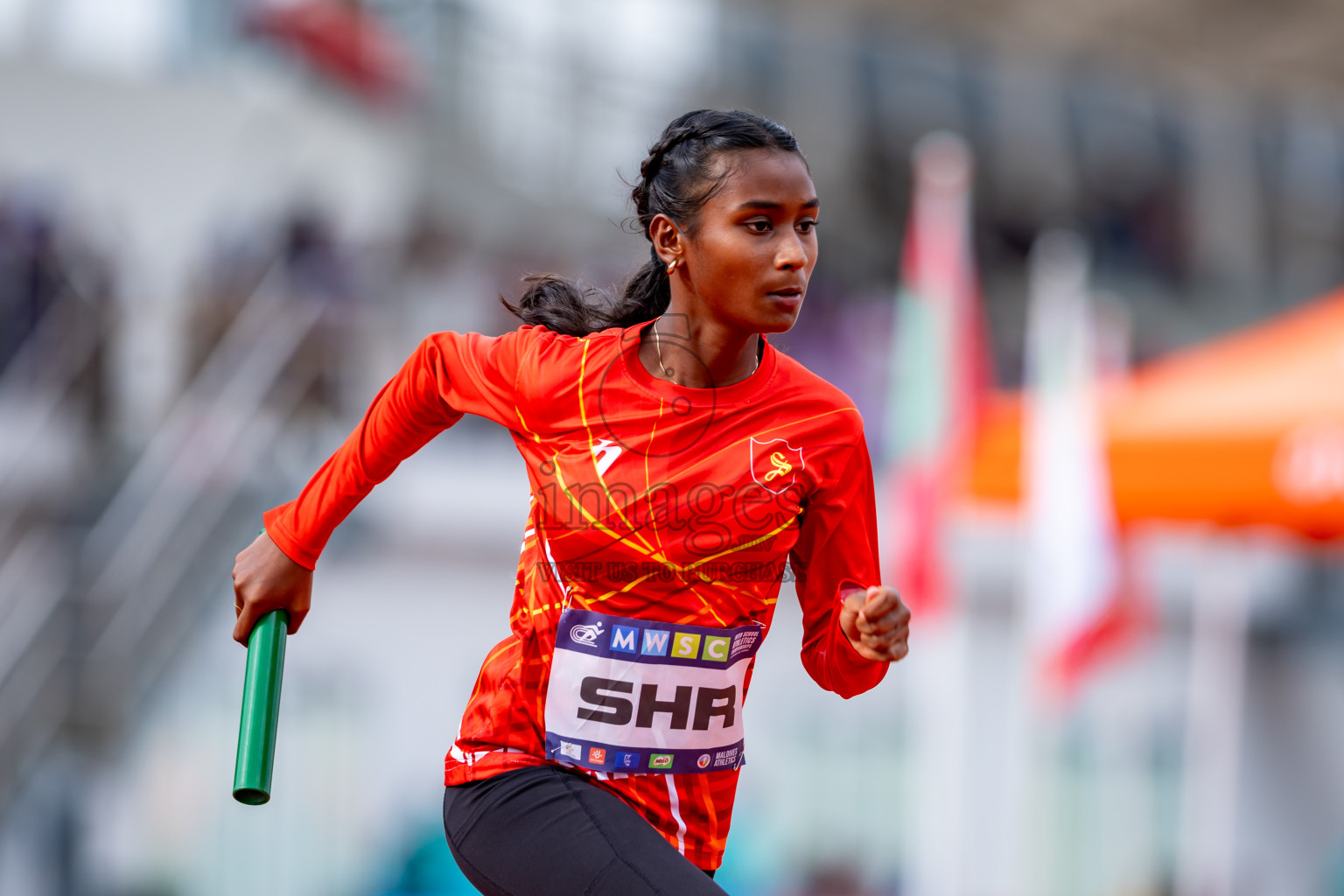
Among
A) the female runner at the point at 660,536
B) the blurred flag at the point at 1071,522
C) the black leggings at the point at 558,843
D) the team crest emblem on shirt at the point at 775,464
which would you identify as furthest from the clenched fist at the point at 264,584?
the blurred flag at the point at 1071,522

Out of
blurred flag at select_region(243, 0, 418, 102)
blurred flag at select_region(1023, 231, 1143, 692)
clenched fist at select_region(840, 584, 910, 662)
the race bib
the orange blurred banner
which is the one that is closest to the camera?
clenched fist at select_region(840, 584, 910, 662)

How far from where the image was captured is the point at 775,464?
203 cm

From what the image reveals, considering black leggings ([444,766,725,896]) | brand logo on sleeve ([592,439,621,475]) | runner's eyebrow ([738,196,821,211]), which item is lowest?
black leggings ([444,766,725,896])

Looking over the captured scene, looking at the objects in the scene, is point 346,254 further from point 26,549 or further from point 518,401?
point 518,401

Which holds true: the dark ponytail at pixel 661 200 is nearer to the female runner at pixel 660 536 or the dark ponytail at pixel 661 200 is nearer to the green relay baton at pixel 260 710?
the female runner at pixel 660 536

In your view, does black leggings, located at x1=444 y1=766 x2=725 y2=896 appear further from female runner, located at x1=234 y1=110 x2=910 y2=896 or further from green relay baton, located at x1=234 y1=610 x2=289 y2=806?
green relay baton, located at x1=234 y1=610 x2=289 y2=806

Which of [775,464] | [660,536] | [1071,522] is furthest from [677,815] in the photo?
[1071,522]

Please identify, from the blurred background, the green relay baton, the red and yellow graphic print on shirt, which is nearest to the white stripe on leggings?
the red and yellow graphic print on shirt

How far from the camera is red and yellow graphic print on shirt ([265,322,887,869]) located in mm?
1999

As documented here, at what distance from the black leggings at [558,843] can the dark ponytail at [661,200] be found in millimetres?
700

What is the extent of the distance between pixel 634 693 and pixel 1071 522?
4.01 metres

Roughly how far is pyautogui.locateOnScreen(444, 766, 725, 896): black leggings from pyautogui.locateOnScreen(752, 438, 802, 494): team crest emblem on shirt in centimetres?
49

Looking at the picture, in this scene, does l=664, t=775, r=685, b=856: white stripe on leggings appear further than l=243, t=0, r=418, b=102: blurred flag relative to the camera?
No

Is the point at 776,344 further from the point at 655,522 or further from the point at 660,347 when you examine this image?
the point at 655,522
